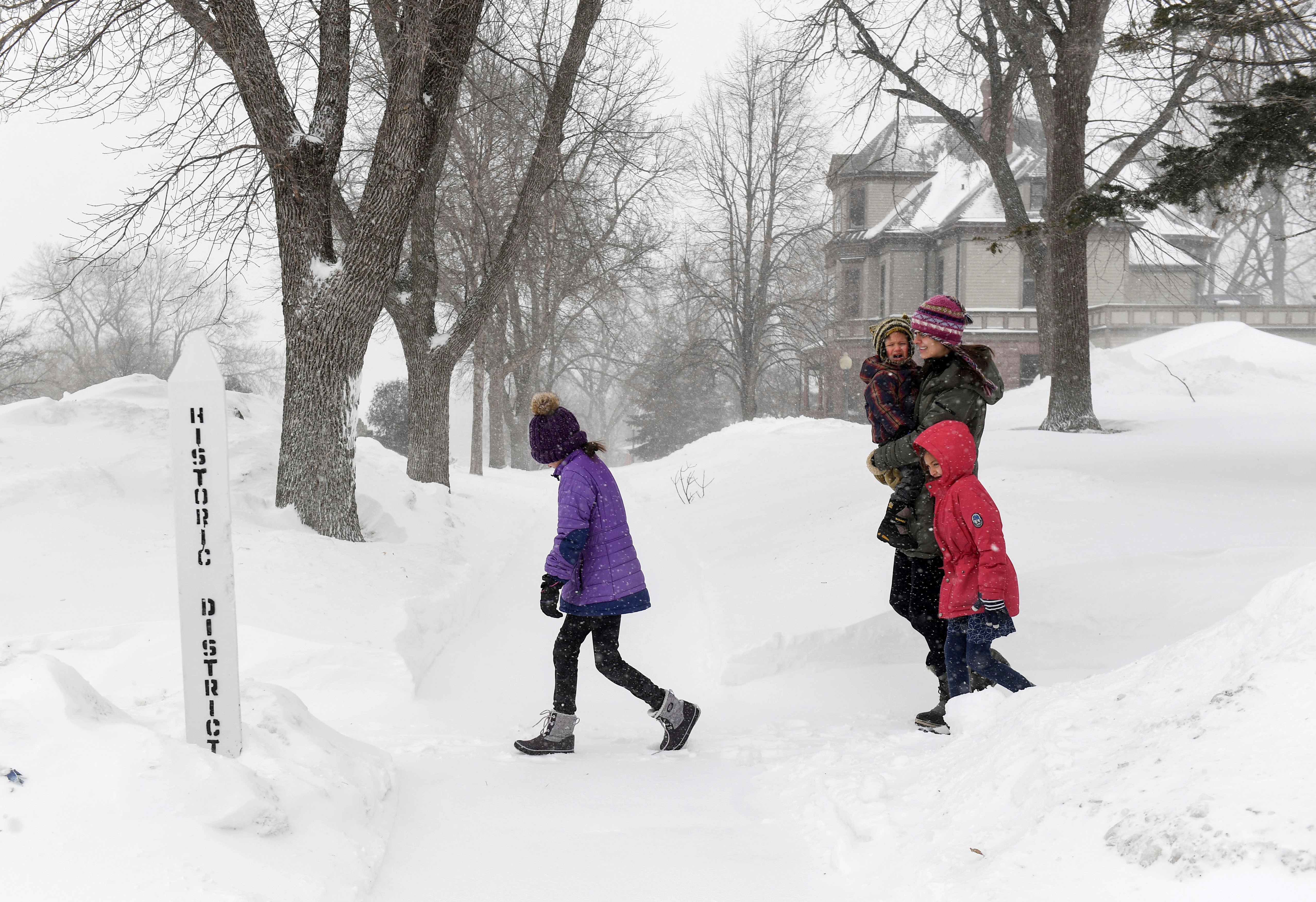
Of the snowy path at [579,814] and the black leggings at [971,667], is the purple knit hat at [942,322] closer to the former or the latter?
the black leggings at [971,667]

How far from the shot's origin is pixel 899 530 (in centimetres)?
485

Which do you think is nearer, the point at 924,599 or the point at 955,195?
the point at 924,599

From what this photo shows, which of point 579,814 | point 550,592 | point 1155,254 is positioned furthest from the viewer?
point 1155,254

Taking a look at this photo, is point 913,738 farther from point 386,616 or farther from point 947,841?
point 386,616

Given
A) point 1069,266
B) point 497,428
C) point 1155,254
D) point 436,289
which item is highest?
point 1155,254

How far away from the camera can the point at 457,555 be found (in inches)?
389

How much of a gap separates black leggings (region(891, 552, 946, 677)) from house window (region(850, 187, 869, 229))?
134ft

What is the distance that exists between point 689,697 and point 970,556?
226cm

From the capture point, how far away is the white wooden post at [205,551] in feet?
10.8

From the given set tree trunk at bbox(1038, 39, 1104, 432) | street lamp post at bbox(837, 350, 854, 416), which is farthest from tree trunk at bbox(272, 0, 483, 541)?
street lamp post at bbox(837, 350, 854, 416)

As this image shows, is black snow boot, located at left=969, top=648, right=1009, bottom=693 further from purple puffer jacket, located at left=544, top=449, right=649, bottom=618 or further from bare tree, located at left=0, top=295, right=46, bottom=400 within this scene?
bare tree, located at left=0, top=295, right=46, bottom=400

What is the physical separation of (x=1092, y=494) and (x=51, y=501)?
8138 millimetres

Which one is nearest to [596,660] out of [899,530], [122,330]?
[899,530]

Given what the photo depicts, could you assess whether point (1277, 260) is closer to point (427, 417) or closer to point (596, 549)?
point (427, 417)
